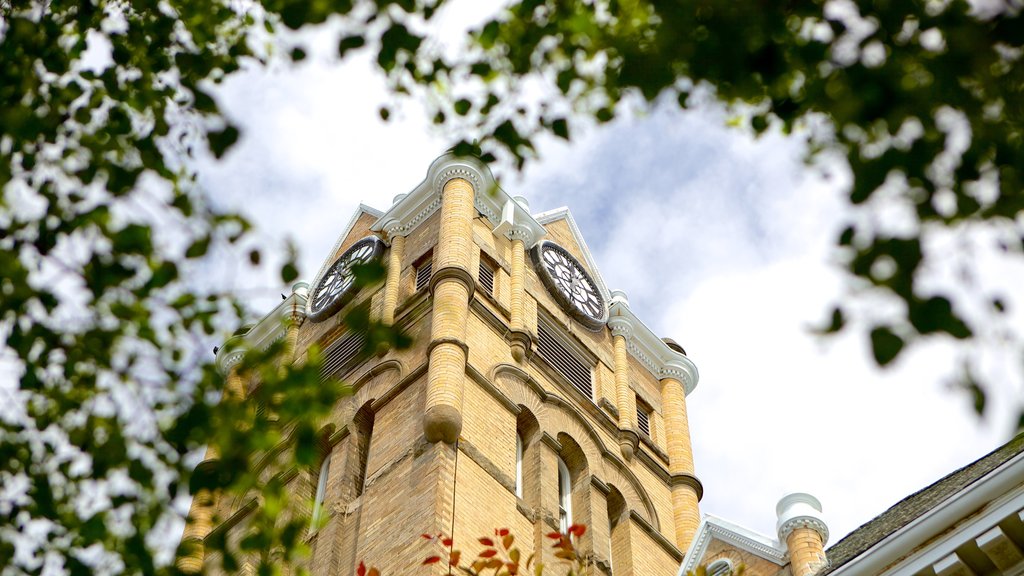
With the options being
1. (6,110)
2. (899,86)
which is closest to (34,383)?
(6,110)

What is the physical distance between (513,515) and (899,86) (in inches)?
865

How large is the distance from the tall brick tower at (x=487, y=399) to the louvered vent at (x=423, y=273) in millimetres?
84

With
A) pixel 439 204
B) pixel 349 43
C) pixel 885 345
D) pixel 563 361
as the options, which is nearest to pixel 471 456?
pixel 563 361

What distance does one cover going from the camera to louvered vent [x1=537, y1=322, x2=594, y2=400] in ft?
116

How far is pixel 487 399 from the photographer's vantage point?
30.8 metres

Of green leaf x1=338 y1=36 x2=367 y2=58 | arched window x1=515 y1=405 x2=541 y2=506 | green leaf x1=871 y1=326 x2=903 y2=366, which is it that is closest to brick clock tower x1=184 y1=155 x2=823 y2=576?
arched window x1=515 y1=405 x2=541 y2=506

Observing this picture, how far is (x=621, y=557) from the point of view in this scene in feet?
104

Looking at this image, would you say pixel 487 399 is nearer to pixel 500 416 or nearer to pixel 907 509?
pixel 500 416

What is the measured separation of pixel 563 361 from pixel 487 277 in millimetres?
2896

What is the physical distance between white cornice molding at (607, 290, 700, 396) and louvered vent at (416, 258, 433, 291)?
6254 millimetres

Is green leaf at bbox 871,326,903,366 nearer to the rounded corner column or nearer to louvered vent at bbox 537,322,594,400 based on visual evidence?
the rounded corner column

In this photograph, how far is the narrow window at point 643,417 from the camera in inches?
1485

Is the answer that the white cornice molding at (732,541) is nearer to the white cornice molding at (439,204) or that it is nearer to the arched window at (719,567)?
the arched window at (719,567)

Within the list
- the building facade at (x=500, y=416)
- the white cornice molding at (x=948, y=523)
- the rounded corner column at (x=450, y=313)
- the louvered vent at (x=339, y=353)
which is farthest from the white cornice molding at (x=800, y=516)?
the louvered vent at (x=339, y=353)
